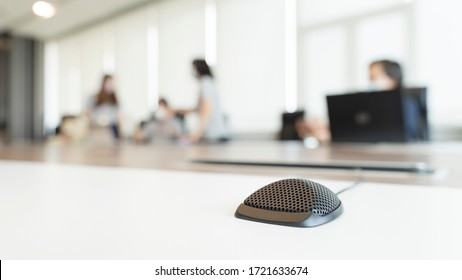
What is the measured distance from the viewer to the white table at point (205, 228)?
0.23 meters

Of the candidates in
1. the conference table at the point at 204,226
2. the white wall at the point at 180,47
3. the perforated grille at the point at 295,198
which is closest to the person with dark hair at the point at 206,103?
the white wall at the point at 180,47

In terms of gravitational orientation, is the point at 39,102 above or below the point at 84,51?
below

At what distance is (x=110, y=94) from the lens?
3.98 m

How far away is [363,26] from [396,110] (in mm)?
2390

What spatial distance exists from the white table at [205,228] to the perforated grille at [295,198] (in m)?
0.02

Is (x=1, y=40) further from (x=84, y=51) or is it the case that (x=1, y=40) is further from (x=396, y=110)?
(x=396, y=110)

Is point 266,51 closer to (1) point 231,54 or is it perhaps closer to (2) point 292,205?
(1) point 231,54

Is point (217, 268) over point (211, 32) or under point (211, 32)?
under

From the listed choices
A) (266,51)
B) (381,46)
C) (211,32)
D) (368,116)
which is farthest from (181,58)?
(368,116)

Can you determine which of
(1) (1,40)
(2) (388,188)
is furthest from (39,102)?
(2) (388,188)

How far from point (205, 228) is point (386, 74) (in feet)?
8.73

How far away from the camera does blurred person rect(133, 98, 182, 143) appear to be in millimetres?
4293

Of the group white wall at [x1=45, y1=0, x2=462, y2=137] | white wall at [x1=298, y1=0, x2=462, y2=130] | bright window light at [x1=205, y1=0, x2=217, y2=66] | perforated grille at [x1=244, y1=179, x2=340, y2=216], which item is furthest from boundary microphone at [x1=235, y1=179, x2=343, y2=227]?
bright window light at [x1=205, y1=0, x2=217, y2=66]

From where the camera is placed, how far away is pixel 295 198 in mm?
305
